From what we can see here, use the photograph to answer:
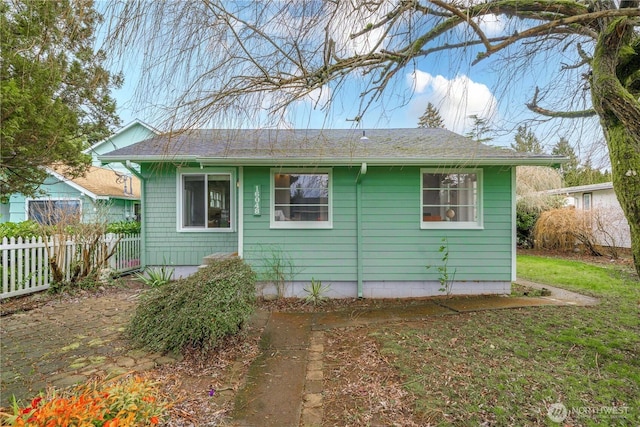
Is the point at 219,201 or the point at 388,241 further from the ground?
the point at 219,201

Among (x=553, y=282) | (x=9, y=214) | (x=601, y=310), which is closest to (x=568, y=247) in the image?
(x=553, y=282)

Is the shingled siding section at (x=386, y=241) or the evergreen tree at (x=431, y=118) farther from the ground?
the evergreen tree at (x=431, y=118)

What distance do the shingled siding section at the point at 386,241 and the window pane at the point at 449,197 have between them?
0.24 metres

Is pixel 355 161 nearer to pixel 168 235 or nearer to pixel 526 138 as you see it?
pixel 526 138

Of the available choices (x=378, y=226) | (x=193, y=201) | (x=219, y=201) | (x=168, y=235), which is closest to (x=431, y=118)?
(x=378, y=226)

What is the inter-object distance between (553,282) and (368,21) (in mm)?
8219

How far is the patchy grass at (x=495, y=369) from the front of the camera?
255 cm

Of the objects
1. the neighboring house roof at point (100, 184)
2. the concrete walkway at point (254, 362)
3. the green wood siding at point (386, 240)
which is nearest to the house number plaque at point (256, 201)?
the green wood siding at point (386, 240)

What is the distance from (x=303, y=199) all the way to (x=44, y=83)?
13.8 ft

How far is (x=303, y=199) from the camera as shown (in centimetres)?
634

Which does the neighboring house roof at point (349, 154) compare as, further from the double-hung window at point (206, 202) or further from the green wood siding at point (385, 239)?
the double-hung window at point (206, 202)

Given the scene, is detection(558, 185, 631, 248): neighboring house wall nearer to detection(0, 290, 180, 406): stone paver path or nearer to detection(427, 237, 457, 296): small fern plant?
detection(427, 237, 457, 296): small fern plant

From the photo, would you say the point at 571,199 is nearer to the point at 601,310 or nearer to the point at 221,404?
the point at 601,310

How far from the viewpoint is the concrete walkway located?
279cm
